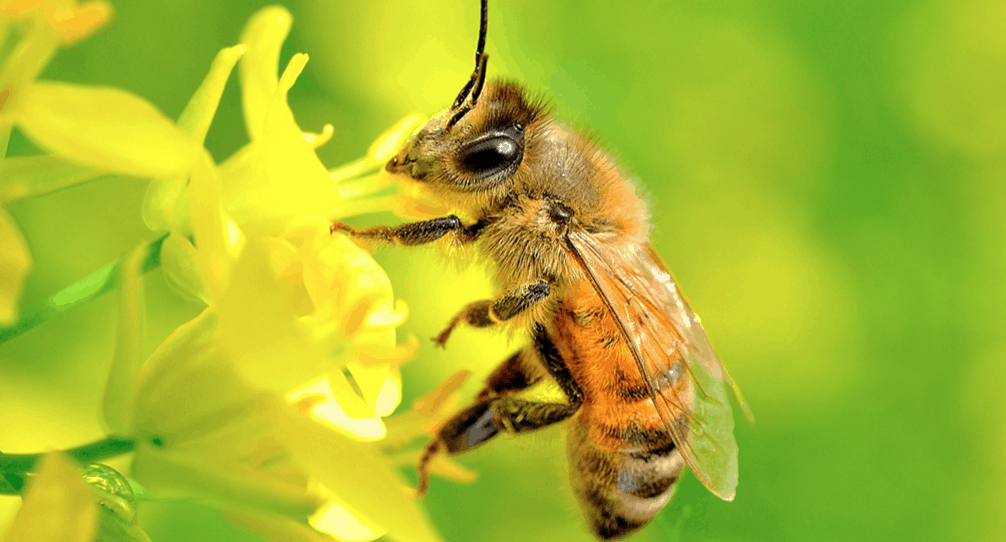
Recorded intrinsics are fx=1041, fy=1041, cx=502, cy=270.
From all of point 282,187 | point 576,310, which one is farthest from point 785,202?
point 282,187

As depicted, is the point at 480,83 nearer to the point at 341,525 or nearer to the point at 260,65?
the point at 260,65

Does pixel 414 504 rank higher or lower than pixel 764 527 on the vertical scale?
higher

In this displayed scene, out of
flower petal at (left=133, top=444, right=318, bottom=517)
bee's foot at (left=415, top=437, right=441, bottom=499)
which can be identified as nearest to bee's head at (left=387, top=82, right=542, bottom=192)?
bee's foot at (left=415, top=437, right=441, bottom=499)

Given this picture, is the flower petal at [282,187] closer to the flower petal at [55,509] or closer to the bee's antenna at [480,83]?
the bee's antenna at [480,83]

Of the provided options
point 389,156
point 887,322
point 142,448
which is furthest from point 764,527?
point 142,448

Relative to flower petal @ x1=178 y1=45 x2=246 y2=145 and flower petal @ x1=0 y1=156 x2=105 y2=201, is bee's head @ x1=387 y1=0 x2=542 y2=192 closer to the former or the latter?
flower petal @ x1=178 y1=45 x2=246 y2=145

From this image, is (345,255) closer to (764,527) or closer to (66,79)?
(66,79)
